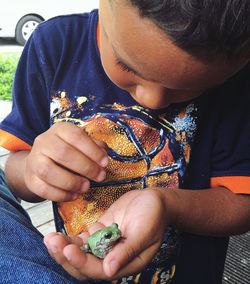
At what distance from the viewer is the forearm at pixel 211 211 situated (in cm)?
99

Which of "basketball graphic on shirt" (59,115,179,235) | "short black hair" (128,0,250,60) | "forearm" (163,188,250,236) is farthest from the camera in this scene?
"basketball graphic on shirt" (59,115,179,235)

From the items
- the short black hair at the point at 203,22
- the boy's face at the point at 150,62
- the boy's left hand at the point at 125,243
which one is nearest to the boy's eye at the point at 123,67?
the boy's face at the point at 150,62

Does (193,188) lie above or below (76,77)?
below

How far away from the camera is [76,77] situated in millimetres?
1106

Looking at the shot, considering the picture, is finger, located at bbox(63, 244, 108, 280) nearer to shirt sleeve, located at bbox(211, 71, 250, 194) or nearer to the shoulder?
shirt sleeve, located at bbox(211, 71, 250, 194)

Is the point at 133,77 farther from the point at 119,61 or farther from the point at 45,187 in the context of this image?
the point at 45,187

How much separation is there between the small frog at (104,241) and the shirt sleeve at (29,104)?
1.36 ft

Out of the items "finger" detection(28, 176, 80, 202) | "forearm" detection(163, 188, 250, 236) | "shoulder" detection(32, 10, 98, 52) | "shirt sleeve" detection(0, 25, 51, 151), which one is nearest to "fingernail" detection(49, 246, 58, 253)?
"finger" detection(28, 176, 80, 202)

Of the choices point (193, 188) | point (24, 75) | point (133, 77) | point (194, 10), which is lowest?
point (193, 188)

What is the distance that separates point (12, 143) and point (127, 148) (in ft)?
0.95

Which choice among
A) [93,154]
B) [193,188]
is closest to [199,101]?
[193,188]

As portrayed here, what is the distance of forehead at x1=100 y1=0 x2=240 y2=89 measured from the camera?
2.35 ft

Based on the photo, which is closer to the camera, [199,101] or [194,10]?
[194,10]

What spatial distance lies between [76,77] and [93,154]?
12.1 inches
